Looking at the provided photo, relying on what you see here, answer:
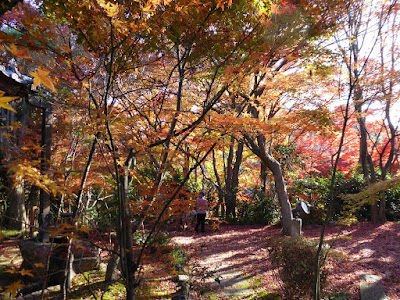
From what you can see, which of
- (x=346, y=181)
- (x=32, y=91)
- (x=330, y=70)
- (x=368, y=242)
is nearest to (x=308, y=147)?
(x=346, y=181)

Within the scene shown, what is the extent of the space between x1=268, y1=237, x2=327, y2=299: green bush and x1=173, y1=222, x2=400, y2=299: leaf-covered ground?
54 centimetres

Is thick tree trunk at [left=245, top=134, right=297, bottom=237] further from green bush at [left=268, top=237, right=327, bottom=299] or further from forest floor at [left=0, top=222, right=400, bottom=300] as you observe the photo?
green bush at [left=268, top=237, right=327, bottom=299]

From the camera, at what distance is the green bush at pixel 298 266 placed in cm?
385

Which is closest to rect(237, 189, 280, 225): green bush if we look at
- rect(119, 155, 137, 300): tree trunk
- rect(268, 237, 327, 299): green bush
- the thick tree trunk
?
the thick tree trunk

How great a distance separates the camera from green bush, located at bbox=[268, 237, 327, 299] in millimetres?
3846

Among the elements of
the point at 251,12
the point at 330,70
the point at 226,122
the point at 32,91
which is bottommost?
the point at 226,122

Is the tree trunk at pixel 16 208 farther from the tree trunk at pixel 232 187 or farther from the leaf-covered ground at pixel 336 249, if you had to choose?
the tree trunk at pixel 232 187

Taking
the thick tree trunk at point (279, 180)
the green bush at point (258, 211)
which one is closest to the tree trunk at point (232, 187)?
the green bush at point (258, 211)

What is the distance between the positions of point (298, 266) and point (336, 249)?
3.71 metres

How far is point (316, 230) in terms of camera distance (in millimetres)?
9250

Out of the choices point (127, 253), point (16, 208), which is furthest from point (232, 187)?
point (127, 253)

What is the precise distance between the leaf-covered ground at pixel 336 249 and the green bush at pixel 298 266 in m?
0.54

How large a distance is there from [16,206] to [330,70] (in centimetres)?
1019

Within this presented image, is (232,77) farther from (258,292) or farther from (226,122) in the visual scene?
(258,292)
